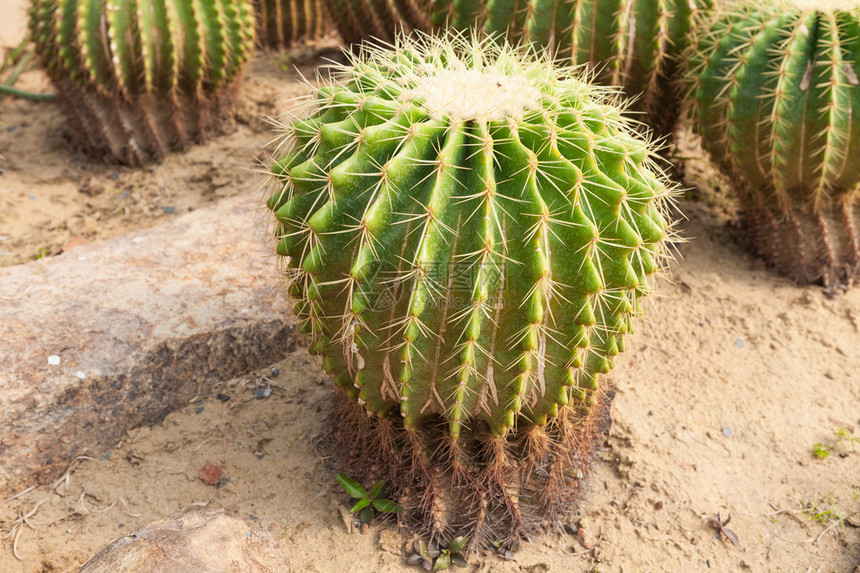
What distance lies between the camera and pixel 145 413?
2834 mm

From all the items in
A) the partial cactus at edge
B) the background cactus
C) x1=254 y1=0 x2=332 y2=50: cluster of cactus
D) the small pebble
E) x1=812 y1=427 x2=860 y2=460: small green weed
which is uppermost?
the partial cactus at edge

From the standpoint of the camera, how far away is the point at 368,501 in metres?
2.48

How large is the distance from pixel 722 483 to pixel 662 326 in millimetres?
927

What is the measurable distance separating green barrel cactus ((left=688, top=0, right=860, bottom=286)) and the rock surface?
2.67m

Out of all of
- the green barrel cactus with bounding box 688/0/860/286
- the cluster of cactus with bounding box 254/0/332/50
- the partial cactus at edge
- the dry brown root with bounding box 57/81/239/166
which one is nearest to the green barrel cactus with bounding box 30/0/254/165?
the dry brown root with bounding box 57/81/239/166

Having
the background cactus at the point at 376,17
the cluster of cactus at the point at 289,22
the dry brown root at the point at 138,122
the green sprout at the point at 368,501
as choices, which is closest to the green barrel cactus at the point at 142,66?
the dry brown root at the point at 138,122

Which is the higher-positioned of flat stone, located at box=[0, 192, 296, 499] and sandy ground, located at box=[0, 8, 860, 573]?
flat stone, located at box=[0, 192, 296, 499]

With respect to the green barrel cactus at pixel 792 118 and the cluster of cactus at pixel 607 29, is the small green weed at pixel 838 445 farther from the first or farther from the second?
the cluster of cactus at pixel 607 29

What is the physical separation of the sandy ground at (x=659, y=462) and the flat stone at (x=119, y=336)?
0.29 ft

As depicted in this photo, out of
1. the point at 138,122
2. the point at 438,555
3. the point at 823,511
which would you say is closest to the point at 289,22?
the point at 138,122

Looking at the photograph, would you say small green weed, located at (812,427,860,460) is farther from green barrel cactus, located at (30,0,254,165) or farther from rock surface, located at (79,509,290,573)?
green barrel cactus, located at (30,0,254,165)

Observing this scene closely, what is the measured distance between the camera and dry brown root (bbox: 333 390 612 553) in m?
2.35

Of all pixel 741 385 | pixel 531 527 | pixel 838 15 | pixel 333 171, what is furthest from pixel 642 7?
pixel 531 527

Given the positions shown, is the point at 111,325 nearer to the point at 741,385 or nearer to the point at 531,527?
the point at 531,527
